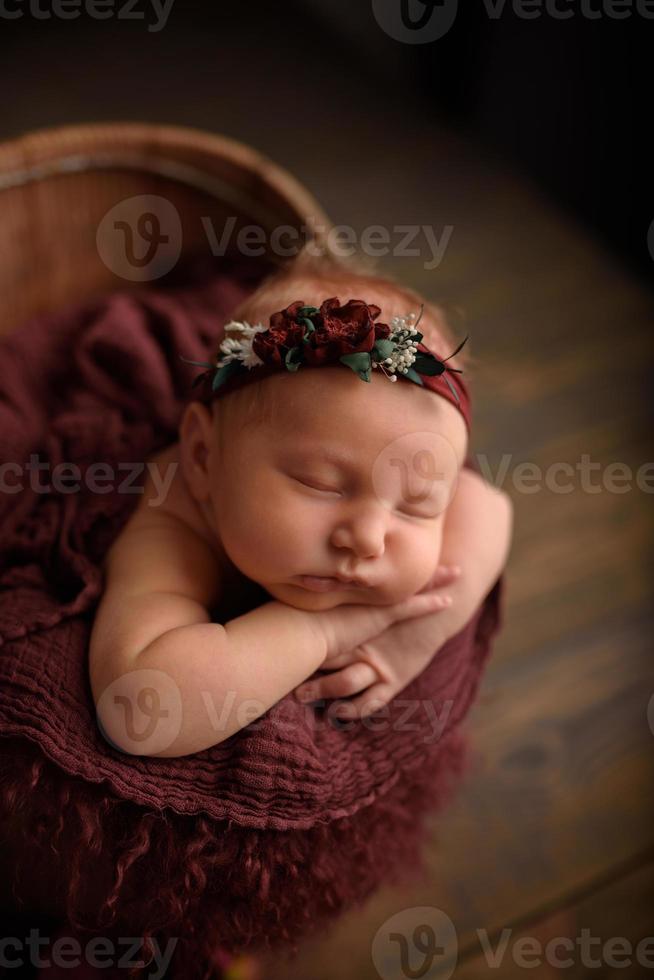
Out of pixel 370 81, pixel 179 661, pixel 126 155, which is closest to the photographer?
pixel 179 661

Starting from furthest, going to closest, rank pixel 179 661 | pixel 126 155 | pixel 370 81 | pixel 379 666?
pixel 370 81
pixel 126 155
pixel 379 666
pixel 179 661

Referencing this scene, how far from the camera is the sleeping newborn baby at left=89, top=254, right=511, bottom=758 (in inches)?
34.5

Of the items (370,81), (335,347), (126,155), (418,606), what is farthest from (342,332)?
(370,81)

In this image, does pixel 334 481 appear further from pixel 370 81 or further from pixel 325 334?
pixel 370 81

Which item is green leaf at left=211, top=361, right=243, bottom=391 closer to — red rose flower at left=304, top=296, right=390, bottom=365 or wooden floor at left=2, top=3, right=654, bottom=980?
red rose flower at left=304, top=296, right=390, bottom=365

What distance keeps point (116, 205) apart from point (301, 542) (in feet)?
2.70

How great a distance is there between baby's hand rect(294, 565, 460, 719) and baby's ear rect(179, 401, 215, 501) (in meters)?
0.23

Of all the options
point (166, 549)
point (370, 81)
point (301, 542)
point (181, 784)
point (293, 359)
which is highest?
point (370, 81)

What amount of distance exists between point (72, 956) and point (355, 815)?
1.12 feet

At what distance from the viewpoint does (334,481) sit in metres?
0.91

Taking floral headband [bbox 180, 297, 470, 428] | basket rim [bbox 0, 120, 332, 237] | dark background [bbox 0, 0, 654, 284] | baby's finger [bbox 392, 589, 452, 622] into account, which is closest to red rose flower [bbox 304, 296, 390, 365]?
floral headband [bbox 180, 297, 470, 428]

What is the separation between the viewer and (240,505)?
36.4 inches

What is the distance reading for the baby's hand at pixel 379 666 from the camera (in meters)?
0.96

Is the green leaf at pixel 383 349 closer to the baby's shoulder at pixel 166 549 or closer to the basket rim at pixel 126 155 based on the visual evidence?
the baby's shoulder at pixel 166 549
